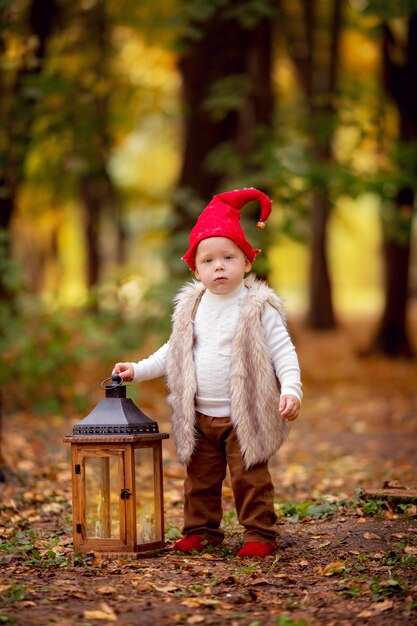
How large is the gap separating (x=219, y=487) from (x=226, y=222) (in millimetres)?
1462

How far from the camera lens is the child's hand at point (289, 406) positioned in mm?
4496

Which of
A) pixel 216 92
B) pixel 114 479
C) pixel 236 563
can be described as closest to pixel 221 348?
pixel 114 479

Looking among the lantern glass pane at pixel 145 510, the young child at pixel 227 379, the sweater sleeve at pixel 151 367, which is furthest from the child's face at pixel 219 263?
the lantern glass pane at pixel 145 510

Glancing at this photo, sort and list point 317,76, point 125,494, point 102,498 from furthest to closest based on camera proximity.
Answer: point 317,76
point 102,498
point 125,494

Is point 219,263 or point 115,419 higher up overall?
point 219,263

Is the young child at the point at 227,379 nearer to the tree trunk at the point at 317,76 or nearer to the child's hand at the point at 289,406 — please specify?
the child's hand at the point at 289,406

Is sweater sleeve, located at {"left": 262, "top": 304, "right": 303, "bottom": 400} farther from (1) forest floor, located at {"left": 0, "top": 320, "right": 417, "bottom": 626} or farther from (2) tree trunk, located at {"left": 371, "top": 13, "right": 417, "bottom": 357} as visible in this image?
(2) tree trunk, located at {"left": 371, "top": 13, "right": 417, "bottom": 357}

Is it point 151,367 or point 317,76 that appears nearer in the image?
point 151,367

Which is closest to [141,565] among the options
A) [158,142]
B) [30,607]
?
[30,607]

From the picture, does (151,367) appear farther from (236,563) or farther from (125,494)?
(236,563)

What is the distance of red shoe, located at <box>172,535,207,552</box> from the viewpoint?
4.84 meters

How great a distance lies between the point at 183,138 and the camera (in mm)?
15281

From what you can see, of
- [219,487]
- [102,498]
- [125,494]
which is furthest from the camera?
[219,487]

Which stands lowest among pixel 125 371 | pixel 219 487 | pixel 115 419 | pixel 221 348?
pixel 219 487
